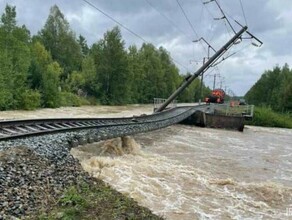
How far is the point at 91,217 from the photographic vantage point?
589 cm

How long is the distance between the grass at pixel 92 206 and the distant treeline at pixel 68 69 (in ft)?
94.5

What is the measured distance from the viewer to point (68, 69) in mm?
69500

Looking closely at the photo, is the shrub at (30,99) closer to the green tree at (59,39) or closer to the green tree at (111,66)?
the green tree at (111,66)

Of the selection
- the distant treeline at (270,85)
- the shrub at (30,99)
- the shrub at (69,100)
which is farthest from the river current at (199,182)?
the distant treeline at (270,85)

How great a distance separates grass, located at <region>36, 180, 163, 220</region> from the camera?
19.3ft

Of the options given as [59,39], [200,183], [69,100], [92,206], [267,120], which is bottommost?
[200,183]

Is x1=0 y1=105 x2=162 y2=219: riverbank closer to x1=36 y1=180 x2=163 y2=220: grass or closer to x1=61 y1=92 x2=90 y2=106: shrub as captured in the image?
x1=36 y1=180 x2=163 y2=220: grass

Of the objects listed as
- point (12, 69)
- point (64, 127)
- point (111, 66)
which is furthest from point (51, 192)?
point (111, 66)

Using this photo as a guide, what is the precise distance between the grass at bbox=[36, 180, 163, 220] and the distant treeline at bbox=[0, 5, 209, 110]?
2879 centimetres

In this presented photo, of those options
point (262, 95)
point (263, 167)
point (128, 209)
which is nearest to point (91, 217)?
point (128, 209)

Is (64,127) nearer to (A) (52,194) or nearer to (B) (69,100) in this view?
(A) (52,194)

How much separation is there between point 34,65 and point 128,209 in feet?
124

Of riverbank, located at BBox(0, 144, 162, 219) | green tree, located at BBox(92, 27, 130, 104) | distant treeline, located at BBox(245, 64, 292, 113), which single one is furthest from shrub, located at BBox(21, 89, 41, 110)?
distant treeline, located at BBox(245, 64, 292, 113)

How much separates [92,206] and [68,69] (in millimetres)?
65437
